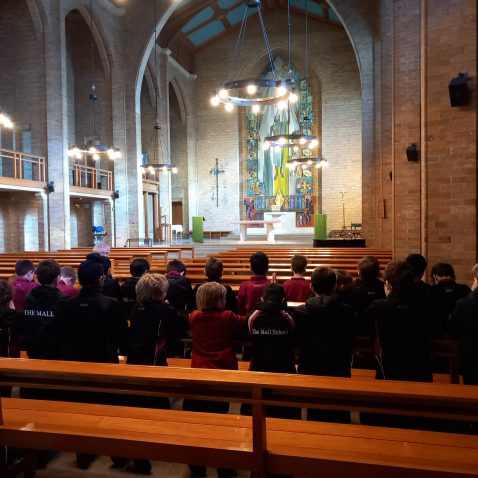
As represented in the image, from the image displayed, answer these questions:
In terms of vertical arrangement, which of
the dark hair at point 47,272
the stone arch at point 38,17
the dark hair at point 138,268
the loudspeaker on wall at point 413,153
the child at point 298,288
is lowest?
the child at point 298,288

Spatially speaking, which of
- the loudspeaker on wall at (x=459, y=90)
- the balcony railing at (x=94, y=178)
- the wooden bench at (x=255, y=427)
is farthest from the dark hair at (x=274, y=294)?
the balcony railing at (x=94, y=178)

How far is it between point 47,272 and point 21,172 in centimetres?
1144

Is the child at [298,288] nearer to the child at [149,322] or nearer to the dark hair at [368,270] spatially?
the dark hair at [368,270]

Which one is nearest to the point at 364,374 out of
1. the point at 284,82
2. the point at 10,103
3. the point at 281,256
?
the point at 281,256

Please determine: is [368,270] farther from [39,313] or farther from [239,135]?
[239,135]

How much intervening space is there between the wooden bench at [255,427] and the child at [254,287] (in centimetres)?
155

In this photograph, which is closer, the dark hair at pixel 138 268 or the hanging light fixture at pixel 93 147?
the dark hair at pixel 138 268

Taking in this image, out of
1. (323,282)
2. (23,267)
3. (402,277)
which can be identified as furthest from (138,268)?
(402,277)

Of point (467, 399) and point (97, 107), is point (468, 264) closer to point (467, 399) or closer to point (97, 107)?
point (467, 399)

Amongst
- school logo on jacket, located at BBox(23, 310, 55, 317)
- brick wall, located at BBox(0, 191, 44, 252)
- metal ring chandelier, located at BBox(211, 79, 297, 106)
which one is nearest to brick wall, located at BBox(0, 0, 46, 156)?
brick wall, located at BBox(0, 191, 44, 252)

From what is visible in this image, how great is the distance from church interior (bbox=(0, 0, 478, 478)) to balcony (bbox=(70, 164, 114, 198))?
9cm

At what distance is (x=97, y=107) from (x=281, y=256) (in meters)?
12.2

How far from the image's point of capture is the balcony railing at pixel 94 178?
16.7m

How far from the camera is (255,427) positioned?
1.84 metres
